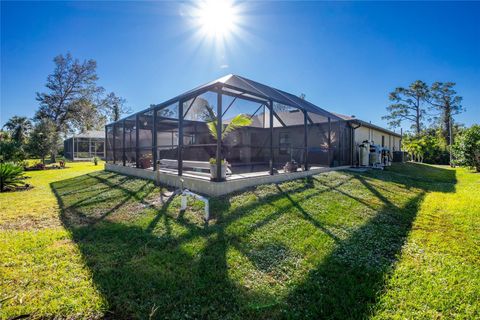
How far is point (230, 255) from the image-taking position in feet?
9.84

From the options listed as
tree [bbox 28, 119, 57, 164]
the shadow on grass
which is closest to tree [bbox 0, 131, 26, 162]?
tree [bbox 28, 119, 57, 164]

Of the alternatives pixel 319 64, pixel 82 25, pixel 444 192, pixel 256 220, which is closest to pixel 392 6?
pixel 319 64

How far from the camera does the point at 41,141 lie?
53.9 feet

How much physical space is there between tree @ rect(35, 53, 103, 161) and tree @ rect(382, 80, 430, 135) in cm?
4089

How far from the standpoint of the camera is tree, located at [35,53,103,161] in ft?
79.8

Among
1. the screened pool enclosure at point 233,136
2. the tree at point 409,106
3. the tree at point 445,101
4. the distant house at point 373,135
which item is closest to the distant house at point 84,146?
the screened pool enclosure at point 233,136

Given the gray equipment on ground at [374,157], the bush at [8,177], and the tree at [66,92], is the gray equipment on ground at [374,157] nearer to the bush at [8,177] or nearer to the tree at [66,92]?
the bush at [8,177]

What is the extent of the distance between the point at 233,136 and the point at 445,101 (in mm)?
35316

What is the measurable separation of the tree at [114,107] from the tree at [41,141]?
1732 centimetres

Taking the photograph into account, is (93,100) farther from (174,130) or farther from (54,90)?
(174,130)

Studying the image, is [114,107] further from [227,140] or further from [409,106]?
[409,106]

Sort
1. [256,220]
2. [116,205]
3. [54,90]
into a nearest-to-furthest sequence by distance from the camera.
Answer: [256,220] → [116,205] → [54,90]

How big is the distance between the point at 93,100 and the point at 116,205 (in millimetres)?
30098

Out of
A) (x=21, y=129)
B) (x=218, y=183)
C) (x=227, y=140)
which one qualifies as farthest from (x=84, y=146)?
(x=218, y=183)
